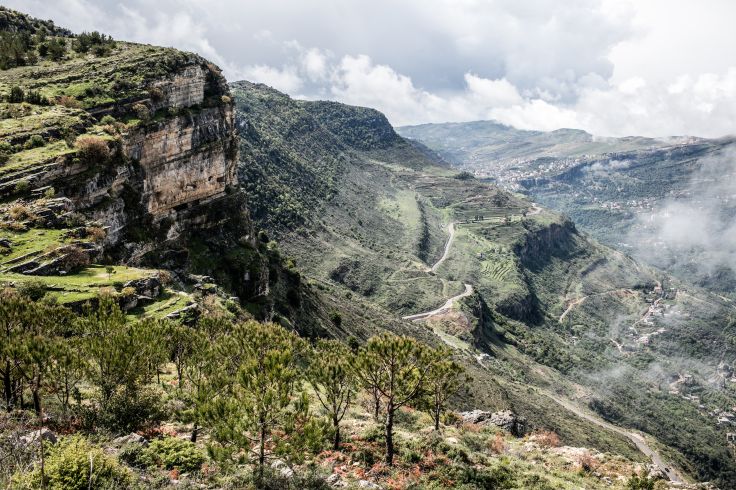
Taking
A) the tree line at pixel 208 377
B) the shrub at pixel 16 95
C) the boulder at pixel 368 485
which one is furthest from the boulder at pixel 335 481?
the shrub at pixel 16 95

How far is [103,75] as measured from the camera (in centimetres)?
7181

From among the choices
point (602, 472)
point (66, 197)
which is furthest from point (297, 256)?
point (602, 472)

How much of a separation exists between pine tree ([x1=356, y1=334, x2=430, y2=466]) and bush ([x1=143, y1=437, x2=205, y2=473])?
1008cm

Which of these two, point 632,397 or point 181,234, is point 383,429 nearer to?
point 181,234

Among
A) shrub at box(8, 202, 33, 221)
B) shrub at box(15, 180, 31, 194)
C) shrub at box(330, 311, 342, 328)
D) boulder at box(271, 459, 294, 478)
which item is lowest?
shrub at box(330, 311, 342, 328)

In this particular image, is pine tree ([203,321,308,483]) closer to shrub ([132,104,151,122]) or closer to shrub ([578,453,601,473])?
shrub ([578,453,601,473])

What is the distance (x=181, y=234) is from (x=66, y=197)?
75.3 ft

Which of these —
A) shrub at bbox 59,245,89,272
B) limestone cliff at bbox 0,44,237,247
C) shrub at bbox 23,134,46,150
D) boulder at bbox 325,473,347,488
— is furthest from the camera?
limestone cliff at bbox 0,44,237,247

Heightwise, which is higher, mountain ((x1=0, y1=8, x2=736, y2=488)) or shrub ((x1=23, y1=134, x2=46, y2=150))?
shrub ((x1=23, y1=134, x2=46, y2=150))

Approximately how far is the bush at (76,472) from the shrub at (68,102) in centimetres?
5915

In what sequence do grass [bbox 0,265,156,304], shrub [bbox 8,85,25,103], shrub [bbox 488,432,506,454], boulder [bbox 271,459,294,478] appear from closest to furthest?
boulder [bbox 271,459,294,478]
shrub [bbox 488,432,506,454]
grass [bbox 0,265,156,304]
shrub [bbox 8,85,25,103]

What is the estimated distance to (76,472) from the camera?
17.8m

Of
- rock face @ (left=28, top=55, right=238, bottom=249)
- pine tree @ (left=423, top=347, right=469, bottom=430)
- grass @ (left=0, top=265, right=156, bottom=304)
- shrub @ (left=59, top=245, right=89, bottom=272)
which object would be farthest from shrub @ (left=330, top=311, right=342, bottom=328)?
pine tree @ (left=423, top=347, right=469, bottom=430)

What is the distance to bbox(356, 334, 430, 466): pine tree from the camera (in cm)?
2817
